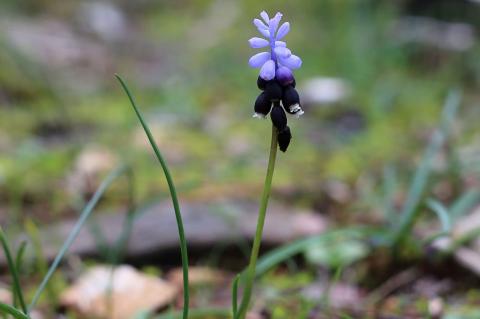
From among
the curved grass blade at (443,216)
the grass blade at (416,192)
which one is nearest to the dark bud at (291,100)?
the curved grass blade at (443,216)

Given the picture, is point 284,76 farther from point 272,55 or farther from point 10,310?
point 10,310

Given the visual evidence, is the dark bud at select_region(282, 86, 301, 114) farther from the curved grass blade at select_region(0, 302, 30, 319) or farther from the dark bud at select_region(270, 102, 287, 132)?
the curved grass blade at select_region(0, 302, 30, 319)

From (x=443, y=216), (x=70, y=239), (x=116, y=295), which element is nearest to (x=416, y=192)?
(x=443, y=216)

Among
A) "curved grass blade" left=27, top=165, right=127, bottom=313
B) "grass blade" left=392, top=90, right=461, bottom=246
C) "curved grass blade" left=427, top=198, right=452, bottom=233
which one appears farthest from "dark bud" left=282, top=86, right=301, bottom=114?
"grass blade" left=392, top=90, right=461, bottom=246

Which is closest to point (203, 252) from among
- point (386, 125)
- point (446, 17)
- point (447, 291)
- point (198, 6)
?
point (447, 291)

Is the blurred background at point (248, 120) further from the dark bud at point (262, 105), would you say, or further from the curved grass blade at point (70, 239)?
the dark bud at point (262, 105)

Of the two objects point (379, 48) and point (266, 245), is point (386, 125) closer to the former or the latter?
point (379, 48)
